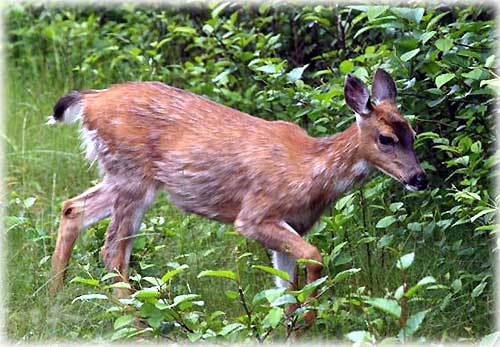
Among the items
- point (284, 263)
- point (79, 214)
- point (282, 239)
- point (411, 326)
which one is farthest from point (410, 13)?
point (79, 214)

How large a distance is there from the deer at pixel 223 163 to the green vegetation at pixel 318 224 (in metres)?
0.13

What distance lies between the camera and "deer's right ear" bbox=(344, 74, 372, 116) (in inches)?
258

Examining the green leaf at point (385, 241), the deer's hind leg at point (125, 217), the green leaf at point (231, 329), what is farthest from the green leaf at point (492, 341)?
the deer's hind leg at point (125, 217)

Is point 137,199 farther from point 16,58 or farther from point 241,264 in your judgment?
point 16,58

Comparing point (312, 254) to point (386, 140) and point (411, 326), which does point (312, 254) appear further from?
point (411, 326)

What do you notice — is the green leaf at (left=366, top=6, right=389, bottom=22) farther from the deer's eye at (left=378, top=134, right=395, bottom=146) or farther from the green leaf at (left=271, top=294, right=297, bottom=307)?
the green leaf at (left=271, top=294, right=297, bottom=307)

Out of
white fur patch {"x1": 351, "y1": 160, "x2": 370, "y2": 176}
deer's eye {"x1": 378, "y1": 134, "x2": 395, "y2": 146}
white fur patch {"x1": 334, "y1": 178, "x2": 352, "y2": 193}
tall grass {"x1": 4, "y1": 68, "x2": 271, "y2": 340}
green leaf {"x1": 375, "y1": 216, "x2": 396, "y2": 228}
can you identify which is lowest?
tall grass {"x1": 4, "y1": 68, "x2": 271, "y2": 340}

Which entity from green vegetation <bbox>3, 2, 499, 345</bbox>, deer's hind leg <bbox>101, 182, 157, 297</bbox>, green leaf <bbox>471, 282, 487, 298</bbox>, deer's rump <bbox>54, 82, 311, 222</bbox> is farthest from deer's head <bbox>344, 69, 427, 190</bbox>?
deer's hind leg <bbox>101, 182, 157, 297</bbox>

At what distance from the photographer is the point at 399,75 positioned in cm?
708

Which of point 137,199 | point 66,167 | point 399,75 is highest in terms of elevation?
point 399,75

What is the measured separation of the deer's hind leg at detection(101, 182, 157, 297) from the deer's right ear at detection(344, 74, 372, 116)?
4.35 feet

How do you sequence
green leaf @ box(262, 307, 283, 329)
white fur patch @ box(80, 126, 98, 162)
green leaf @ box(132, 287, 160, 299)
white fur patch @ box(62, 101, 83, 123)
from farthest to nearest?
white fur patch @ box(62, 101, 83, 123)
white fur patch @ box(80, 126, 98, 162)
green leaf @ box(132, 287, 160, 299)
green leaf @ box(262, 307, 283, 329)

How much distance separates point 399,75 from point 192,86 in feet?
8.17

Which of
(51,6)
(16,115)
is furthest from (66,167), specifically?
(51,6)
